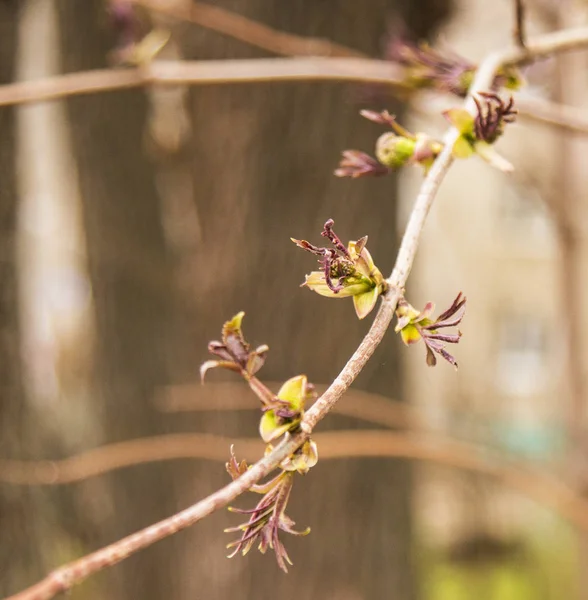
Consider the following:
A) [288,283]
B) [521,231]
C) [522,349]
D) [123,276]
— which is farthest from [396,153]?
[522,349]

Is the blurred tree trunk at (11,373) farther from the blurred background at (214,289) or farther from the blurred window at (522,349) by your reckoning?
the blurred window at (522,349)

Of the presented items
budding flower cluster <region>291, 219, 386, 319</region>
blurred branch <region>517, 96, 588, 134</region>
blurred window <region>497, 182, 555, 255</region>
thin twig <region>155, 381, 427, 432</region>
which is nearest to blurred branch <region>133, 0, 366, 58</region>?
→ blurred branch <region>517, 96, 588, 134</region>

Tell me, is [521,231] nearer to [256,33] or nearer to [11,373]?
[11,373]

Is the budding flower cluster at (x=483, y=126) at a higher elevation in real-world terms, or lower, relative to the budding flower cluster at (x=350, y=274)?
higher

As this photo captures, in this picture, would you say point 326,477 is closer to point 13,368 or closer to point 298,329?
point 298,329

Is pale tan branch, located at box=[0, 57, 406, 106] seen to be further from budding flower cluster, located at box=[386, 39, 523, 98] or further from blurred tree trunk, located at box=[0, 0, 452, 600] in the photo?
blurred tree trunk, located at box=[0, 0, 452, 600]

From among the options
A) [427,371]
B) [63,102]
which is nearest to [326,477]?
[63,102]

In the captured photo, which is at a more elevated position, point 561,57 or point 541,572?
point 561,57

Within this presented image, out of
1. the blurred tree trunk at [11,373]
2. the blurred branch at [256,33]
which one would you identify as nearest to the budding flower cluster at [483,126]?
the blurred branch at [256,33]
